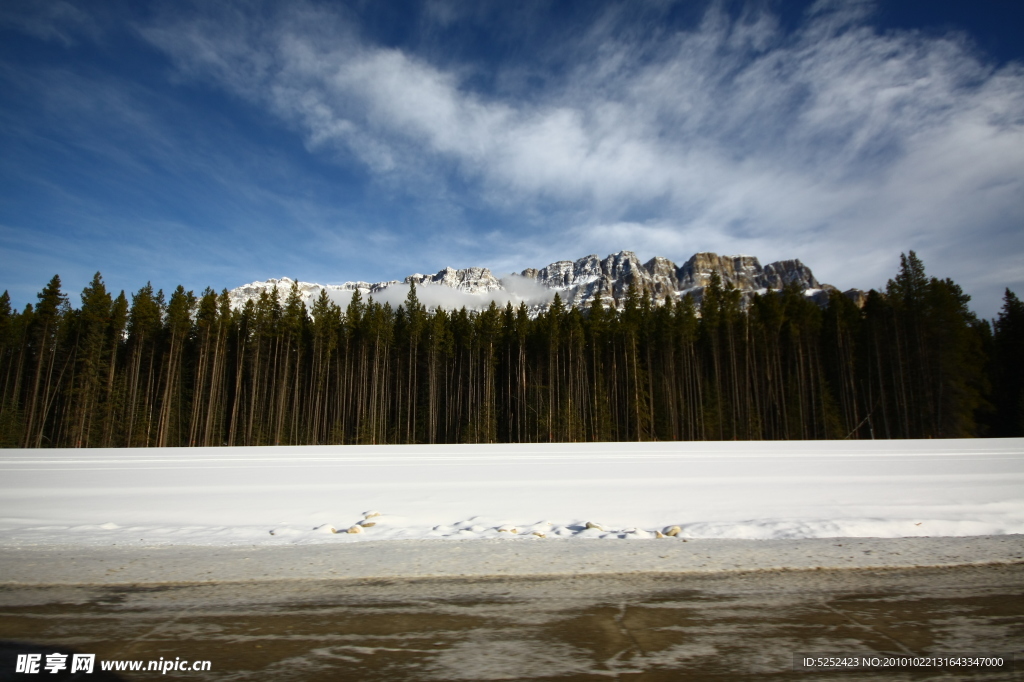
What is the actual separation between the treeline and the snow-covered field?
29.1 meters

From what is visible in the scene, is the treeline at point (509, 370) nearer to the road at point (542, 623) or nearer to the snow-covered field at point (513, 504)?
the snow-covered field at point (513, 504)

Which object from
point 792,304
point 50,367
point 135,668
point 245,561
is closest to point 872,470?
point 245,561

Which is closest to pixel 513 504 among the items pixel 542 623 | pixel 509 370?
pixel 542 623

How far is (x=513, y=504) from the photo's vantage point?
7.54 metres

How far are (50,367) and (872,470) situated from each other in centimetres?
5213

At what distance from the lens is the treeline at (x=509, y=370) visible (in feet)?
120

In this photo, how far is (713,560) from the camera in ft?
13.1

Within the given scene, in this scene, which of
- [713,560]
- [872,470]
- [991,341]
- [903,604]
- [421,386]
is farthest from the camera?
[421,386]

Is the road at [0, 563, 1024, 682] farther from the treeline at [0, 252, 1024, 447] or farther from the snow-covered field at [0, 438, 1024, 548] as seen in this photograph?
the treeline at [0, 252, 1024, 447]

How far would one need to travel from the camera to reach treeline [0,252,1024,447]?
36562 millimetres

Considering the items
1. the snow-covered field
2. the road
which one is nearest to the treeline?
the snow-covered field

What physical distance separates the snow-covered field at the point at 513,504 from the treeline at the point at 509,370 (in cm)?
2914

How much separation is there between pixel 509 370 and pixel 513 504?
39.2m

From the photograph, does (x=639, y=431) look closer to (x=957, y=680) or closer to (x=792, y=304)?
(x=792, y=304)
